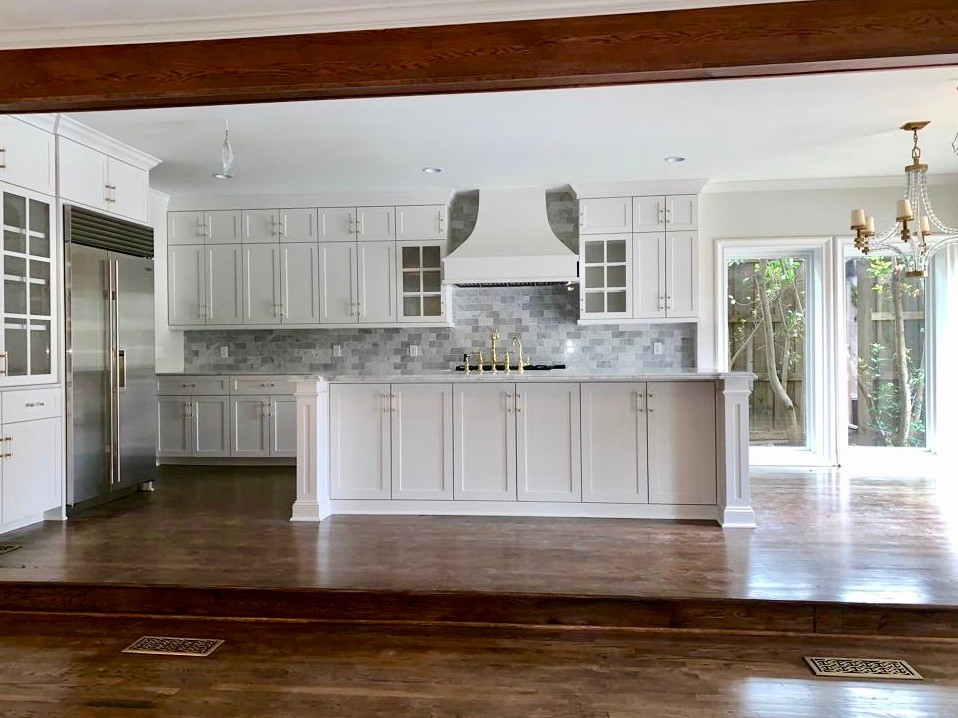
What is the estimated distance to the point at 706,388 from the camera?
4.30m

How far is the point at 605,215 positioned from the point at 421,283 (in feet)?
5.62

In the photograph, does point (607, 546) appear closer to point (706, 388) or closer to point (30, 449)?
point (706, 388)

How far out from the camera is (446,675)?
8.43 feet

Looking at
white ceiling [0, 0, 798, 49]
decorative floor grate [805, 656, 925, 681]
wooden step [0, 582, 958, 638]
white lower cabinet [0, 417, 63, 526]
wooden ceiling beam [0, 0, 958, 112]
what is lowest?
decorative floor grate [805, 656, 925, 681]

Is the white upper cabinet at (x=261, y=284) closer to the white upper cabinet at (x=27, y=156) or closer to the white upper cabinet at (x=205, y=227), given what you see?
the white upper cabinet at (x=205, y=227)

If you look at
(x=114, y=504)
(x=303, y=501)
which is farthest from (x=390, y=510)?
(x=114, y=504)

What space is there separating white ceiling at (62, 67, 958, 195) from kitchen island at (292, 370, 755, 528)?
5.24 feet

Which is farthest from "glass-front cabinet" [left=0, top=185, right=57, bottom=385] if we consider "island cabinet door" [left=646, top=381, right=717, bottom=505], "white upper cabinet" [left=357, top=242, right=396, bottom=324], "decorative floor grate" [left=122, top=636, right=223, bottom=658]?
"island cabinet door" [left=646, top=381, right=717, bottom=505]

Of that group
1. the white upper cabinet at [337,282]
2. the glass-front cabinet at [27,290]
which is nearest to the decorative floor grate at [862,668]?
the glass-front cabinet at [27,290]

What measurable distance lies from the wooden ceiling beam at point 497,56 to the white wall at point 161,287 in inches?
136

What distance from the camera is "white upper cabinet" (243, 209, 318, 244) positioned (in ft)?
21.9

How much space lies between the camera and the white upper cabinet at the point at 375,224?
6.61m

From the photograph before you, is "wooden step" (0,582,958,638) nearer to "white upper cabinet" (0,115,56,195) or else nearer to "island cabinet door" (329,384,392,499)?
"island cabinet door" (329,384,392,499)

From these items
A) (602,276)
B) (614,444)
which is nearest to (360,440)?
(614,444)
